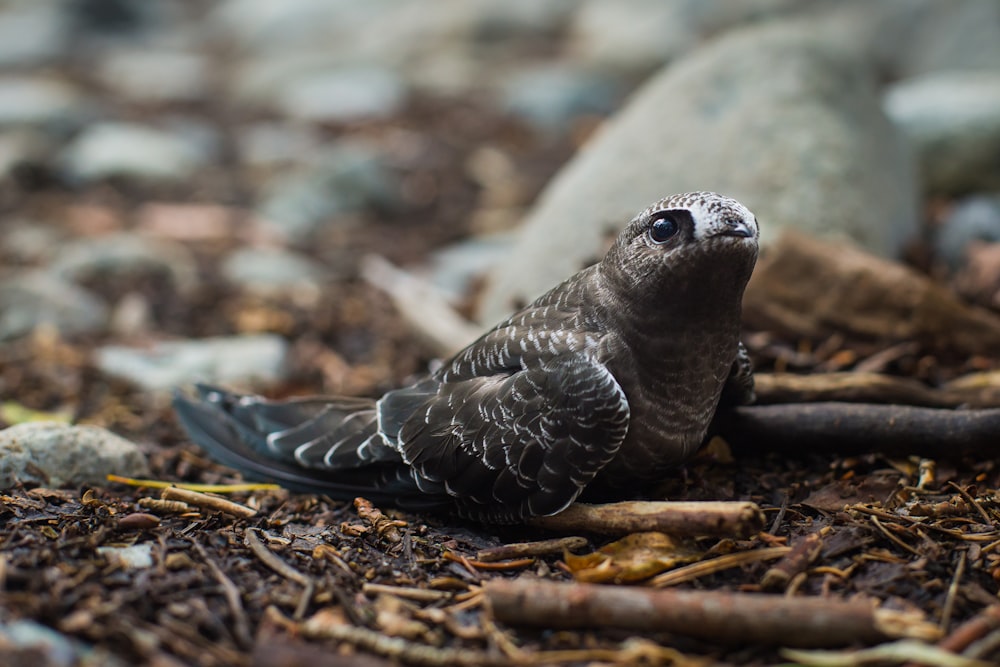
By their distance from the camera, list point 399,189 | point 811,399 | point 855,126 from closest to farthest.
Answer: point 811,399 → point 855,126 → point 399,189

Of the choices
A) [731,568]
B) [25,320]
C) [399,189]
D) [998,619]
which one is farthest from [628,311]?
[399,189]

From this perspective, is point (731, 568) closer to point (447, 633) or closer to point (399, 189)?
point (447, 633)

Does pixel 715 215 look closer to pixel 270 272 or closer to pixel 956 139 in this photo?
pixel 956 139

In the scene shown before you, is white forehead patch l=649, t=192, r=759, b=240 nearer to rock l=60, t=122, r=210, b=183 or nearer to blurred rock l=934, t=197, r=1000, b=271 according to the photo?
blurred rock l=934, t=197, r=1000, b=271

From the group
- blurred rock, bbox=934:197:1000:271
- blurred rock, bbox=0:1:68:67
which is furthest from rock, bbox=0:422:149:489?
blurred rock, bbox=0:1:68:67

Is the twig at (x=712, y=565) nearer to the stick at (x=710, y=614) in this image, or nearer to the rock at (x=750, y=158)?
the stick at (x=710, y=614)

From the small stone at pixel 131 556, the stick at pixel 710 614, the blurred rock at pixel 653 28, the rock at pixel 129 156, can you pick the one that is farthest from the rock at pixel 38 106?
the stick at pixel 710 614

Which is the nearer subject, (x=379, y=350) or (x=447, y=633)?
(x=447, y=633)
